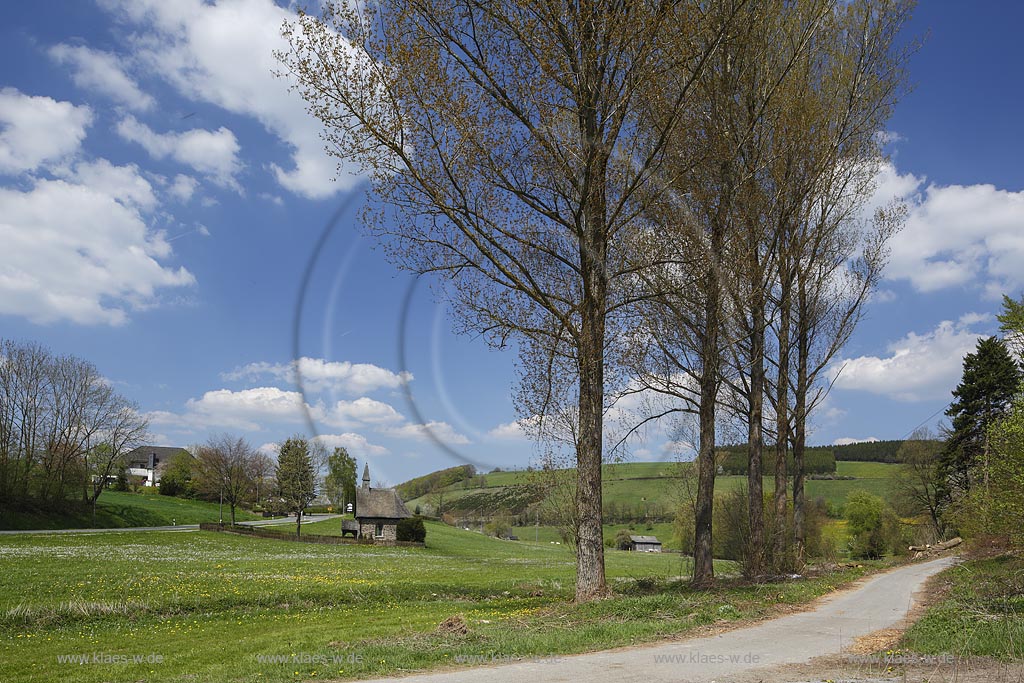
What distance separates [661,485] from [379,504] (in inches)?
1271

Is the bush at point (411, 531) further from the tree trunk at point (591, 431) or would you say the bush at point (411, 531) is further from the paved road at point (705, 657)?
the paved road at point (705, 657)

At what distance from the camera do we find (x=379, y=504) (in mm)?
67188

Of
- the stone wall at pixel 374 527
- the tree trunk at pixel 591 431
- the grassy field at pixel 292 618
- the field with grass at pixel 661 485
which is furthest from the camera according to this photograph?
the stone wall at pixel 374 527

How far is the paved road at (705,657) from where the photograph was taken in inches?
305

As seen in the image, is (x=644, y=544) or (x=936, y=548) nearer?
(x=936, y=548)

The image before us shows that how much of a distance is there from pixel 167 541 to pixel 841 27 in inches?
1737

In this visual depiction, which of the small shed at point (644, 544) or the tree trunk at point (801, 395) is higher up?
the tree trunk at point (801, 395)

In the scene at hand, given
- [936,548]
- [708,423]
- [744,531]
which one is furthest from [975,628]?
[936,548]

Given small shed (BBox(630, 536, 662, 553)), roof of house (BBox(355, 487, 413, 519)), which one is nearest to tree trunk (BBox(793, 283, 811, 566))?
roof of house (BBox(355, 487, 413, 519))

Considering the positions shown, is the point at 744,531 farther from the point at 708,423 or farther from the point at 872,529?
the point at 872,529

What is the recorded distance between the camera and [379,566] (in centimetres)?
3206

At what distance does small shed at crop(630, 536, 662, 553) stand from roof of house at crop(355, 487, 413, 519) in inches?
1199

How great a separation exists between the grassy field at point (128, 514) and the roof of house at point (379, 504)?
18.3m

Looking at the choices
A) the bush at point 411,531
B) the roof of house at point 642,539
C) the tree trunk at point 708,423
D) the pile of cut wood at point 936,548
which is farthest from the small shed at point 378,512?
the tree trunk at point 708,423
